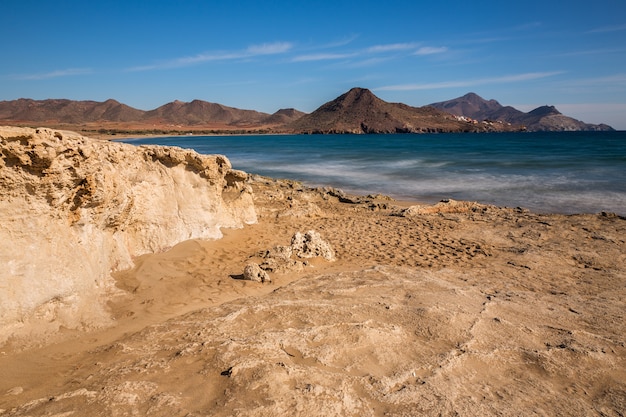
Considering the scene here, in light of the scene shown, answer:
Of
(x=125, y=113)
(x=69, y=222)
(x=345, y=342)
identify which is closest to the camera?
(x=345, y=342)

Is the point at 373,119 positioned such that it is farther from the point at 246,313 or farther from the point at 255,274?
the point at 246,313

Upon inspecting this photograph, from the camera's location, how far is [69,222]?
13.0 ft

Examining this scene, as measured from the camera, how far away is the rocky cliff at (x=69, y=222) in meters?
3.29

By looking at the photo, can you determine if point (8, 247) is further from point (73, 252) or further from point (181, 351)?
point (181, 351)

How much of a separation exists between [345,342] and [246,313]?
3.61ft

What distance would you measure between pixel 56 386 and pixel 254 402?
1434mm

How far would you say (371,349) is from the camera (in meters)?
3.07

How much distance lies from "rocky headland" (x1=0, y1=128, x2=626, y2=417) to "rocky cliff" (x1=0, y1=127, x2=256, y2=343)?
2cm

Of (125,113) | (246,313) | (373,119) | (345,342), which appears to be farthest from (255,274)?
(125,113)

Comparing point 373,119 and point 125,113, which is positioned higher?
point 125,113

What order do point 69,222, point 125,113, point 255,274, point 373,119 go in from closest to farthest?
point 69,222 < point 255,274 < point 373,119 < point 125,113

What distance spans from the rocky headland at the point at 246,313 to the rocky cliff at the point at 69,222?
16mm

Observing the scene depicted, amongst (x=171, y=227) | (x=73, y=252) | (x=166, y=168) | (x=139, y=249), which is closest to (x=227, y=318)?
(x=73, y=252)

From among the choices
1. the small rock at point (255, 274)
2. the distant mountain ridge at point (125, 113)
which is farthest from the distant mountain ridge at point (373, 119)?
the small rock at point (255, 274)
